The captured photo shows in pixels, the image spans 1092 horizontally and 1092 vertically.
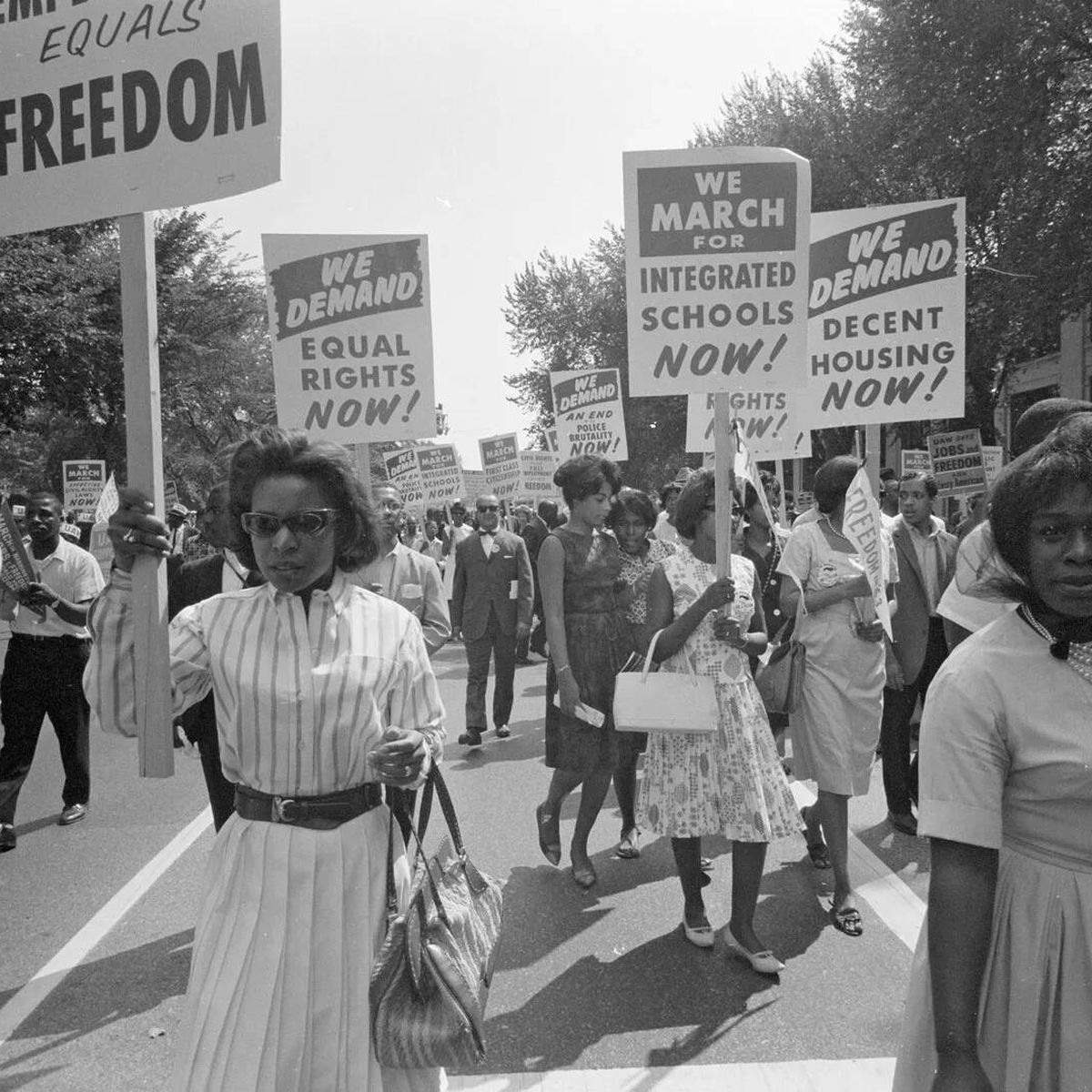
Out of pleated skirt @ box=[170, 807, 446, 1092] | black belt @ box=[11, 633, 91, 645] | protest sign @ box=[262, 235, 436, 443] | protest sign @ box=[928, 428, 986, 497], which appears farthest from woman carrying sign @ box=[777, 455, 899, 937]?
protest sign @ box=[928, 428, 986, 497]

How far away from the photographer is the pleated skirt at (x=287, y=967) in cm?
223

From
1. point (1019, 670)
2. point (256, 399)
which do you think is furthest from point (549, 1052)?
point (256, 399)

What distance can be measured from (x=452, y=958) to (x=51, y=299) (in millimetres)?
19871

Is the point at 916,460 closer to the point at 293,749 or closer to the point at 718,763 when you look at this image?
the point at 718,763

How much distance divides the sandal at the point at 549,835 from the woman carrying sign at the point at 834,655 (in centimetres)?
124

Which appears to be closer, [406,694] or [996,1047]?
[996,1047]

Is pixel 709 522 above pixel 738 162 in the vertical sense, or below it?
below

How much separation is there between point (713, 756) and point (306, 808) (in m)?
2.41

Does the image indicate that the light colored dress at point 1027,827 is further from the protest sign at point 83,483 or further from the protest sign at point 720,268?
the protest sign at point 83,483

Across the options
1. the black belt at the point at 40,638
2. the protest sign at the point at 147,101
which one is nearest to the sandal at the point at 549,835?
the black belt at the point at 40,638

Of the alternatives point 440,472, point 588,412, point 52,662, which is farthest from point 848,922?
point 440,472

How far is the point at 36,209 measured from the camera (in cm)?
301

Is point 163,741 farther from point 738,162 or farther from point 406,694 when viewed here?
point 738,162

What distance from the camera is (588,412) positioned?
14.9 m
